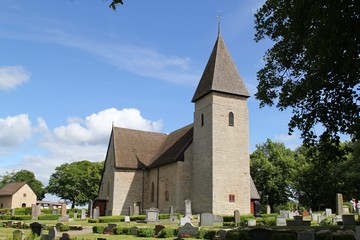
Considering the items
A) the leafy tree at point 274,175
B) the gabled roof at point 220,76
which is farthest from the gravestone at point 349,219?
the leafy tree at point 274,175

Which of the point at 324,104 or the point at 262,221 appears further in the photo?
the point at 262,221

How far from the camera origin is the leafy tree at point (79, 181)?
80.9 meters

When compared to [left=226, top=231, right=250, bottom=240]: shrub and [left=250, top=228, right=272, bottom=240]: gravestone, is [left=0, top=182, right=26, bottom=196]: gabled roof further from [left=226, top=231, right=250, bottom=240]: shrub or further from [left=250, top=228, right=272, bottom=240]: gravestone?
[left=250, top=228, right=272, bottom=240]: gravestone

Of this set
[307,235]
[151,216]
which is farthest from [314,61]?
[151,216]

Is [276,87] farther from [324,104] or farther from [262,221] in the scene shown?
[262,221]

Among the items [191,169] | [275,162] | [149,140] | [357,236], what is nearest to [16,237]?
[357,236]

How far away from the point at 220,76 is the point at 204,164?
28.3 feet

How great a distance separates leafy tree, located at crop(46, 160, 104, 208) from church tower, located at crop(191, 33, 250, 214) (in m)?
47.6

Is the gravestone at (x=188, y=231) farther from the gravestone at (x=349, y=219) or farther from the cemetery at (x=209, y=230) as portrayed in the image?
the gravestone at (x=349, y=219)

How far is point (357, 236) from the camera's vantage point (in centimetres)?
1250

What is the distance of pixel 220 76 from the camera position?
36875mm

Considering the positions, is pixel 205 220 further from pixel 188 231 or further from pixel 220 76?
pixel 220 76

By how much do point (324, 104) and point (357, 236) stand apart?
6322 millimetres

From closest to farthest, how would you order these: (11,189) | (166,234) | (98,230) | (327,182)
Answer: (166,234), (98,230), (327,182), (11,189)
